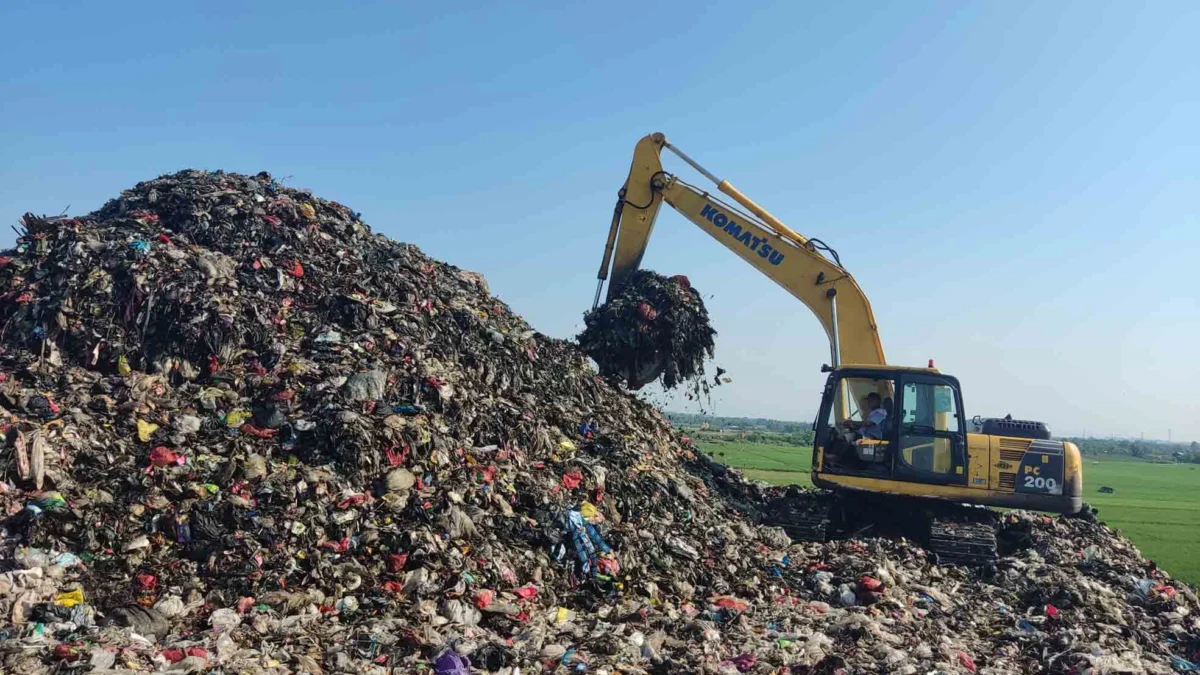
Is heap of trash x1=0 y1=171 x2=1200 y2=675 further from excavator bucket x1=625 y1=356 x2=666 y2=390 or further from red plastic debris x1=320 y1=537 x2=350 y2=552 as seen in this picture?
excavator bucket x1=625 y1=356 x2=666 y2=390

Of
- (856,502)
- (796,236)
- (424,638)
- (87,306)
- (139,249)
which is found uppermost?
(796,236)

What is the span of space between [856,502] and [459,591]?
560 centimetres

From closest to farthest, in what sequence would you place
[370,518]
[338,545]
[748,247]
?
[338,545]
[370,518]
[748,247]

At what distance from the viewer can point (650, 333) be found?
11.4 metres

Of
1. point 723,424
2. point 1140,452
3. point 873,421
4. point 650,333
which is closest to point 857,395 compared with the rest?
point 873,421

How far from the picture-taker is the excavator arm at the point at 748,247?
10539 millimetres

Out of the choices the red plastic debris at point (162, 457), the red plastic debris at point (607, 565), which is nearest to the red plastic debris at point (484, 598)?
the red plastic debris at point (607, 565)

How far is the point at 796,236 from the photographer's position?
10.9 m

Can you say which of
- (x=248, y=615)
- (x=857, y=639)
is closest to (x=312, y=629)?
(x=248, y=615)

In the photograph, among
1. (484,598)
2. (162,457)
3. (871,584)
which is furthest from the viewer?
(871,584)

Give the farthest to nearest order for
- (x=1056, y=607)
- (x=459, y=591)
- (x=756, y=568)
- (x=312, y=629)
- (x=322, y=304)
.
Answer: (x=322, y=304), (x=756, y=568), (x=1056, y=607), (x=459, y=591), (x=312, y=629)

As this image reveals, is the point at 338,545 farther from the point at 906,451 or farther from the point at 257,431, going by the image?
the point at 906,451

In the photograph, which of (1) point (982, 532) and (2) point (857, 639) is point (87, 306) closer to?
(2) point (857, 639)

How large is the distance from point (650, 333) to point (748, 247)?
1.77m
